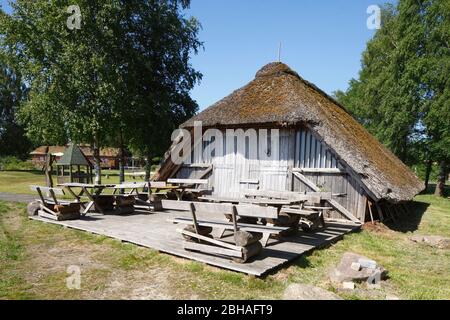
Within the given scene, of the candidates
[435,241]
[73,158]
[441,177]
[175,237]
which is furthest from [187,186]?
[441,177]

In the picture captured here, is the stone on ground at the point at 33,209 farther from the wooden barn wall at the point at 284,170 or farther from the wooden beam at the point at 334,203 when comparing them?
the wooden beam at the point at 334,203

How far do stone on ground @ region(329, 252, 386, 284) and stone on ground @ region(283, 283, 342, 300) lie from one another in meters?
0.95

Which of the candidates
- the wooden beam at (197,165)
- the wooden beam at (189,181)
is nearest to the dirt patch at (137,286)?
the wooden beam at (189,181)

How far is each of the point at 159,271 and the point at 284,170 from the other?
667 centimetres

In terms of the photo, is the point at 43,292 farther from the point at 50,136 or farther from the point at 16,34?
the point at 16,34

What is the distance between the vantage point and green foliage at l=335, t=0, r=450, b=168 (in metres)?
20.6

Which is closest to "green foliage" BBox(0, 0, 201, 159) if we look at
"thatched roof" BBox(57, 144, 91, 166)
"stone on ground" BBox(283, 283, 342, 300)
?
"thatched roof" BBox(57, 144, 91, 166)

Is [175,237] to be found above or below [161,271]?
above

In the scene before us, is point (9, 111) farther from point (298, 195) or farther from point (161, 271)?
point (161, 271)

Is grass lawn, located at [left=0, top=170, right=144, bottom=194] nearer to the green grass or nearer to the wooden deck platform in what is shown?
the wooden deck platform

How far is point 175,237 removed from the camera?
7.66 m

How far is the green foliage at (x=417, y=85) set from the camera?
20625 millimetres

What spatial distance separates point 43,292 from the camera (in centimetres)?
479
